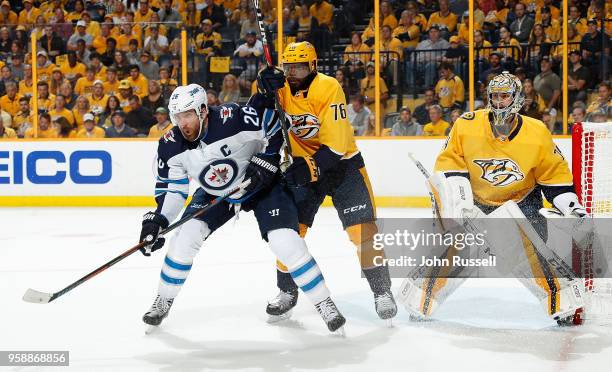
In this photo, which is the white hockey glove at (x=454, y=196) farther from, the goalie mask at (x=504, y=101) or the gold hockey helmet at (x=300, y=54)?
the gold hockey helmet at (x=300, y=54)

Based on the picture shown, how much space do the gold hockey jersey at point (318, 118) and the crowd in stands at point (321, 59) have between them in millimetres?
4358

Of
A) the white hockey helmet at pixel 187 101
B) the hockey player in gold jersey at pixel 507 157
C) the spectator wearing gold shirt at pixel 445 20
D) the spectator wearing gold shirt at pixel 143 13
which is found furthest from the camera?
the spectator wearing gold shirt at pixel 143 13

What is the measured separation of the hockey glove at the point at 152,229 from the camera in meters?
3.54

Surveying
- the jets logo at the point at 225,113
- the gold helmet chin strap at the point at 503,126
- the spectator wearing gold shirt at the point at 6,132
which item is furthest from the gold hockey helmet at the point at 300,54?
the spectator wearing gold shirt at the point at 6,132

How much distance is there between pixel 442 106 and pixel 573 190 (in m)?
4.55

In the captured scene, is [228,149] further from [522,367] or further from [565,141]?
[565,141]

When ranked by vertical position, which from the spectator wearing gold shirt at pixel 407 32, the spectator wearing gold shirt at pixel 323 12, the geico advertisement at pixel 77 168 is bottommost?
the geico advertisement at pixel 77 168

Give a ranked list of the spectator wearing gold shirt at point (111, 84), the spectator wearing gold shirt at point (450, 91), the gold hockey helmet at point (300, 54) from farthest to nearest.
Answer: the spectator wearing gold shirt at point (111, 84) < the spectator wearing gold shirt at point (450, 91) < the gold hockey helmet at point (300, 54)

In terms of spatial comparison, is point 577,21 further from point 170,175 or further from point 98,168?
point 170,175

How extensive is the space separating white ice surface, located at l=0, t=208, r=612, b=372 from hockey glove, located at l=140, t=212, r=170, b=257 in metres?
0.36

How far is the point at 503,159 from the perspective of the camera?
3.73 metres

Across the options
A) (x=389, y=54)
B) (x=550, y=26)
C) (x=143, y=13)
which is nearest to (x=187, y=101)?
(x=389, y=54)

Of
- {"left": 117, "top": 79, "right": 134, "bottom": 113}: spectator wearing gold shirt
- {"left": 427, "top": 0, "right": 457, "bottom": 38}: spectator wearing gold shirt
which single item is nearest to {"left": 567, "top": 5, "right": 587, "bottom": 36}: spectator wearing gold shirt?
{"left": 427, "top": 0, "right": 457, "bottom": 38}: spectator wearing gold shirt

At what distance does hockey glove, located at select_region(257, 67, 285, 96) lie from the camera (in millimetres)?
3746
